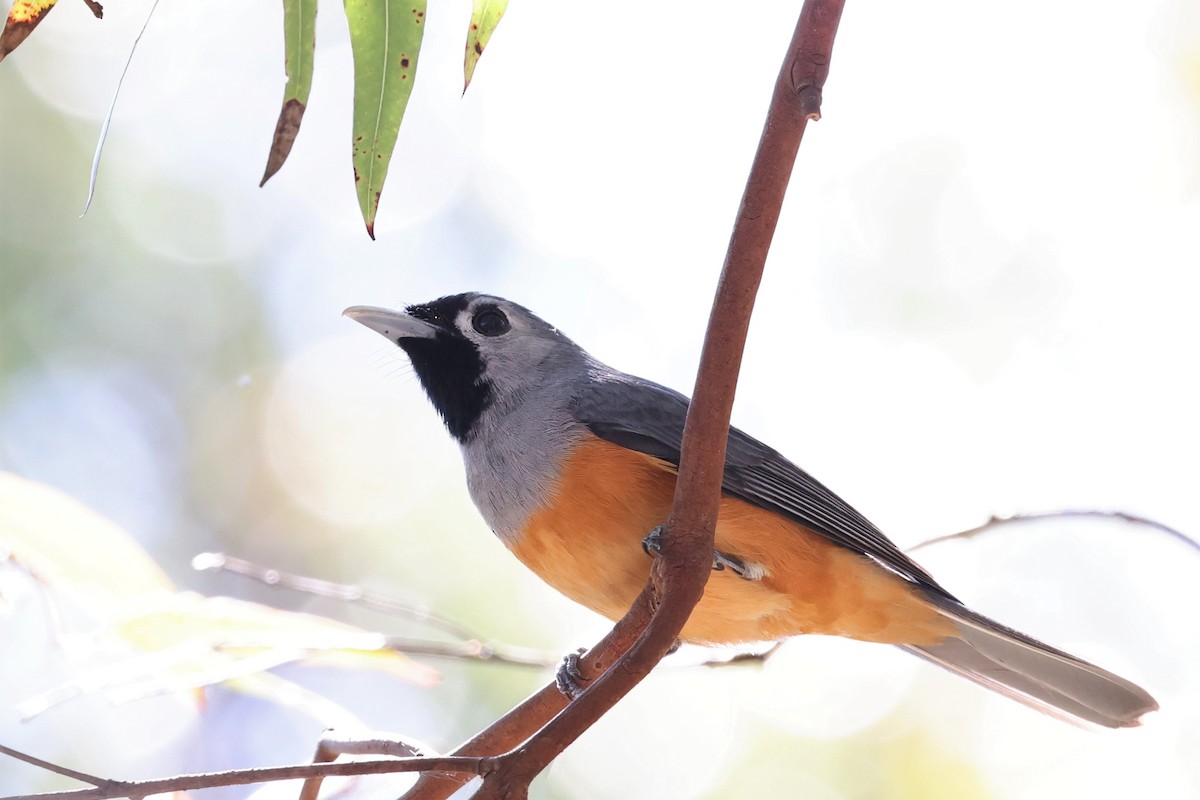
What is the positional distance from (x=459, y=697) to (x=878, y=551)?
3.44m

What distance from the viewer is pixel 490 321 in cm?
440

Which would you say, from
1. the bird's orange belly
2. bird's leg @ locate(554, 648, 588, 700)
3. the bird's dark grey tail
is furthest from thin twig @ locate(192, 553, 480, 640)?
the bird's dark grey tail

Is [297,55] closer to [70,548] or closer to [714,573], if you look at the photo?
[714,573]

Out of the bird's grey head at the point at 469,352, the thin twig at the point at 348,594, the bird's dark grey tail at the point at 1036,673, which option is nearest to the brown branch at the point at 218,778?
the bird's grey head at the point at 469,352

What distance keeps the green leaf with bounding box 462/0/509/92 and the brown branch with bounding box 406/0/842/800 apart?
2.48 ft

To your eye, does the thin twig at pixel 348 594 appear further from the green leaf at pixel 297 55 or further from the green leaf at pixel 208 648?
the green leaf at pixel 297 55

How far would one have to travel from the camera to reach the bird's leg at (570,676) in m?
3.04

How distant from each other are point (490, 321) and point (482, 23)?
1967 mm

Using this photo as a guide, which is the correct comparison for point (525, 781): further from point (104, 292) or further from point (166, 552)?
point (104, 292)

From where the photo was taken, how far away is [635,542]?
10.9 ft

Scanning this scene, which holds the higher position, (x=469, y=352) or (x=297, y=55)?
(x=469, y=352)

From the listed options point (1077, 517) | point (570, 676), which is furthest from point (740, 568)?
point (1077, 517)

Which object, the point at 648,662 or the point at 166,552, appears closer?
the point at 648,662

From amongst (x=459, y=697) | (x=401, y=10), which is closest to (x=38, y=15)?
(x=401, y=10)
